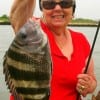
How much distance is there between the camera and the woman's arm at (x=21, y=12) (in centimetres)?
348

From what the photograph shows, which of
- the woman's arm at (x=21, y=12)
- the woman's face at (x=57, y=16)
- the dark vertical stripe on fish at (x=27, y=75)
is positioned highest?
the woman's arm at (x=21, y=12)

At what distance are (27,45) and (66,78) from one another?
116 cm

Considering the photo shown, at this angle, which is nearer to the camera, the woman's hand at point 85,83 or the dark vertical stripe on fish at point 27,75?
the dark vertical stripe on fish at point 27,75

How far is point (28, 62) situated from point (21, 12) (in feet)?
2.45

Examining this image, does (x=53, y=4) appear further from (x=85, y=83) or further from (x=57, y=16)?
(x=85, y=83)

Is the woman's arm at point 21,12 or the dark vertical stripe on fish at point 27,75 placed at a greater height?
the woman's arm at point 21,12

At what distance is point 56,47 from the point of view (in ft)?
13.1

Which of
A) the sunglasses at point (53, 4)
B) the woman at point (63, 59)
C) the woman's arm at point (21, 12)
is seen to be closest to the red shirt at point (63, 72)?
the woman at point (63, 59)

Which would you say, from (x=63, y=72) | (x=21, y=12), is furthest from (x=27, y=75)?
(x=63, y=72)

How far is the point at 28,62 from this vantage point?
9.41 ft

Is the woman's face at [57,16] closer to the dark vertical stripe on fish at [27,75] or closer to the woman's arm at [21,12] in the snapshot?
the woman's arm at [21,12]

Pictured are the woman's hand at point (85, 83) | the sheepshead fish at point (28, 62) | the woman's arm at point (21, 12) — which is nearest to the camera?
the sheepshead fish at point (28, 62)

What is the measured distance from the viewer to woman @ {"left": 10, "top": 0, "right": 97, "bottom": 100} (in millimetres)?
3885

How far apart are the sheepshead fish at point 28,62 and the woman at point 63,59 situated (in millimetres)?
921
